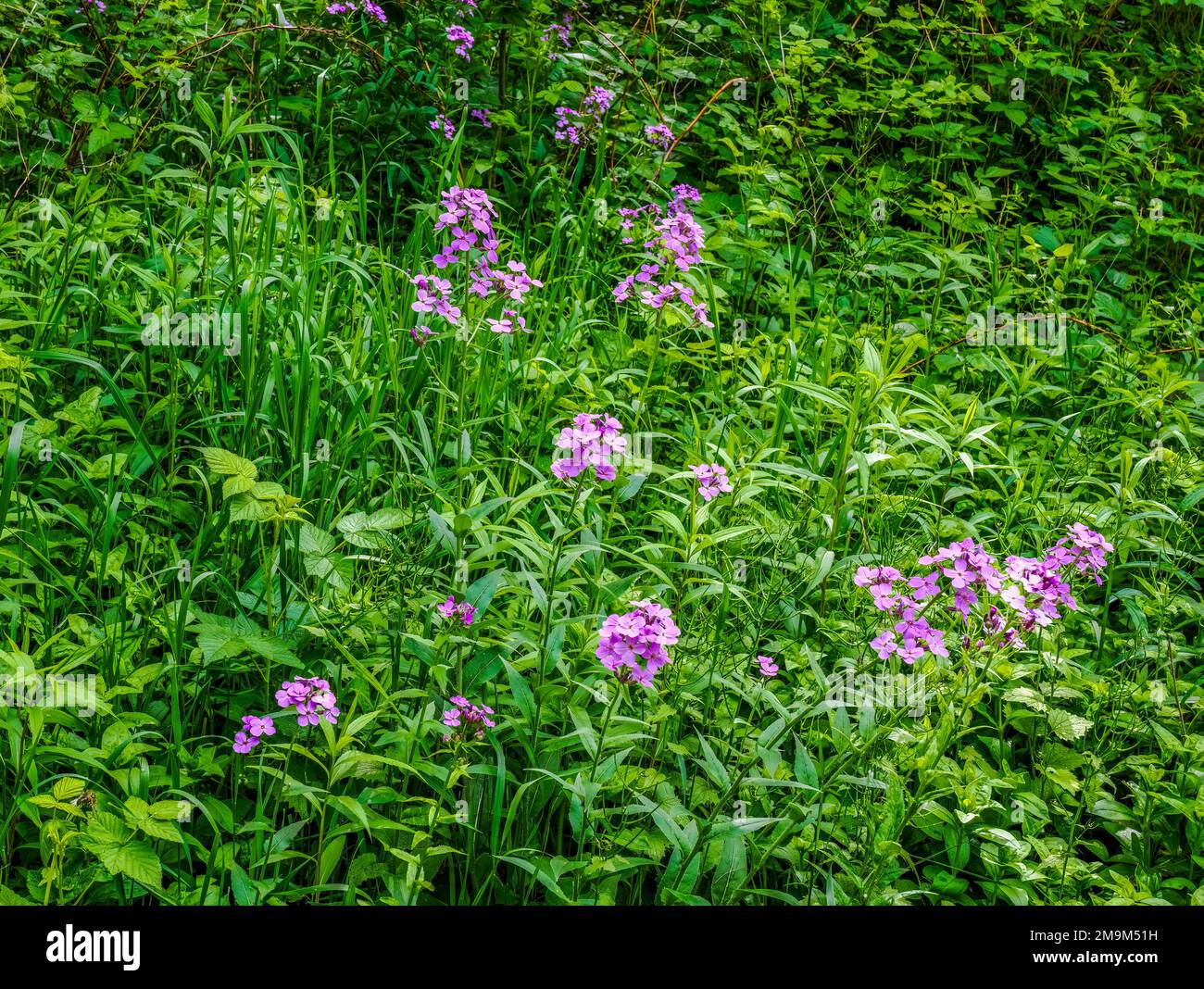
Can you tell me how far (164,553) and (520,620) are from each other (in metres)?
0.91

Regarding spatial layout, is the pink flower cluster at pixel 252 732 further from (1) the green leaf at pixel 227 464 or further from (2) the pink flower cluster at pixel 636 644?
(2) the pink flower cluster at pixel 636 644

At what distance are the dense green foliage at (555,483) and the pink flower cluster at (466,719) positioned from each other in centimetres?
5

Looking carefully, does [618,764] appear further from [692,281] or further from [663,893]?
[692,281]

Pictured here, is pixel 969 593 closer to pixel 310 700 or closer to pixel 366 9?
pixel 310 700

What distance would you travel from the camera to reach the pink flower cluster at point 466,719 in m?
2.14

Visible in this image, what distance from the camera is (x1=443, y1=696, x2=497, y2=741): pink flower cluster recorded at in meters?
2.14

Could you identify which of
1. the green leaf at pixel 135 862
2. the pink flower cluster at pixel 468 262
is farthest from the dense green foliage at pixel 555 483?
the pink flower cluster at pixel 468 262

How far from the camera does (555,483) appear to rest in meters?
3.03

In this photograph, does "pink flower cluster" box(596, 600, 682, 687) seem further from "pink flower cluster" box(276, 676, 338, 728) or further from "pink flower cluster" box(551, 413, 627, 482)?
"pink flower cluster" box(276, 676, 338, 728)

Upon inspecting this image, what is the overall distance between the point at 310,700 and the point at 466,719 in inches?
12.1

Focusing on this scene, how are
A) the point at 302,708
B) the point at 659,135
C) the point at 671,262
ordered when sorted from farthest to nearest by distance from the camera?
the point at 659,135 → the point at 671,262 → the point at 302,708

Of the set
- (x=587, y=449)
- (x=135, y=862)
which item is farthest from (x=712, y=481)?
(x=135, y=862)

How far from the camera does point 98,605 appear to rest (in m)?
2.53
